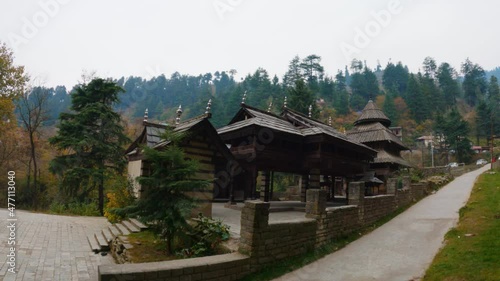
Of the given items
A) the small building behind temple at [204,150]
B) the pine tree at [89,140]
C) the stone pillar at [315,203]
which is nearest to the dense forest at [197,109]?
the pine tree at [89,140]

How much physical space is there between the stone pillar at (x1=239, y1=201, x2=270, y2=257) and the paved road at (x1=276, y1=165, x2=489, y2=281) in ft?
3.62

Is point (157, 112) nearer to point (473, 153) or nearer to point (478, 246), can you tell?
point (473, 153)

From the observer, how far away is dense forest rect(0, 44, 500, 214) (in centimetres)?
2116

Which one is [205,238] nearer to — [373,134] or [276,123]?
[276,123]

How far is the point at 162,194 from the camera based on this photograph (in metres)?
7.43

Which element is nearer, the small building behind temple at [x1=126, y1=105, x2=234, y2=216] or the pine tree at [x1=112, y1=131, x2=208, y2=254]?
the pine tree at [x1=112, y1=131, x2=208, y2=254]

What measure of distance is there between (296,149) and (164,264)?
12795 mm

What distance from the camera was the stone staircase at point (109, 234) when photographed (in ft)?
31.9

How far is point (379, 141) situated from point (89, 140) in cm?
2734

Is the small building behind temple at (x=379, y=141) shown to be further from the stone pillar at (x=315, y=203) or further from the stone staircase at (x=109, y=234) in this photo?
the stone staircase at (x=109, y=234)

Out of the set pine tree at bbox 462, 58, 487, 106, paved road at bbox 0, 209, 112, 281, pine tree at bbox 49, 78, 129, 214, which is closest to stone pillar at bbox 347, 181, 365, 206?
paved road at bbox 0, 209, 112, 281

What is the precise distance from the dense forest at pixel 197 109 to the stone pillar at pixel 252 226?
9.47 metres

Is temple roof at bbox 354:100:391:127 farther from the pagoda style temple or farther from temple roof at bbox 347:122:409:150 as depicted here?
the pagoda style temple

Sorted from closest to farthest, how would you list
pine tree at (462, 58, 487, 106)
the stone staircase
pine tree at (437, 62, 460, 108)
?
the stone staircase → pine tree at (437, 62, 460, 108) → pine tree at (462, 58, 487, 106)
